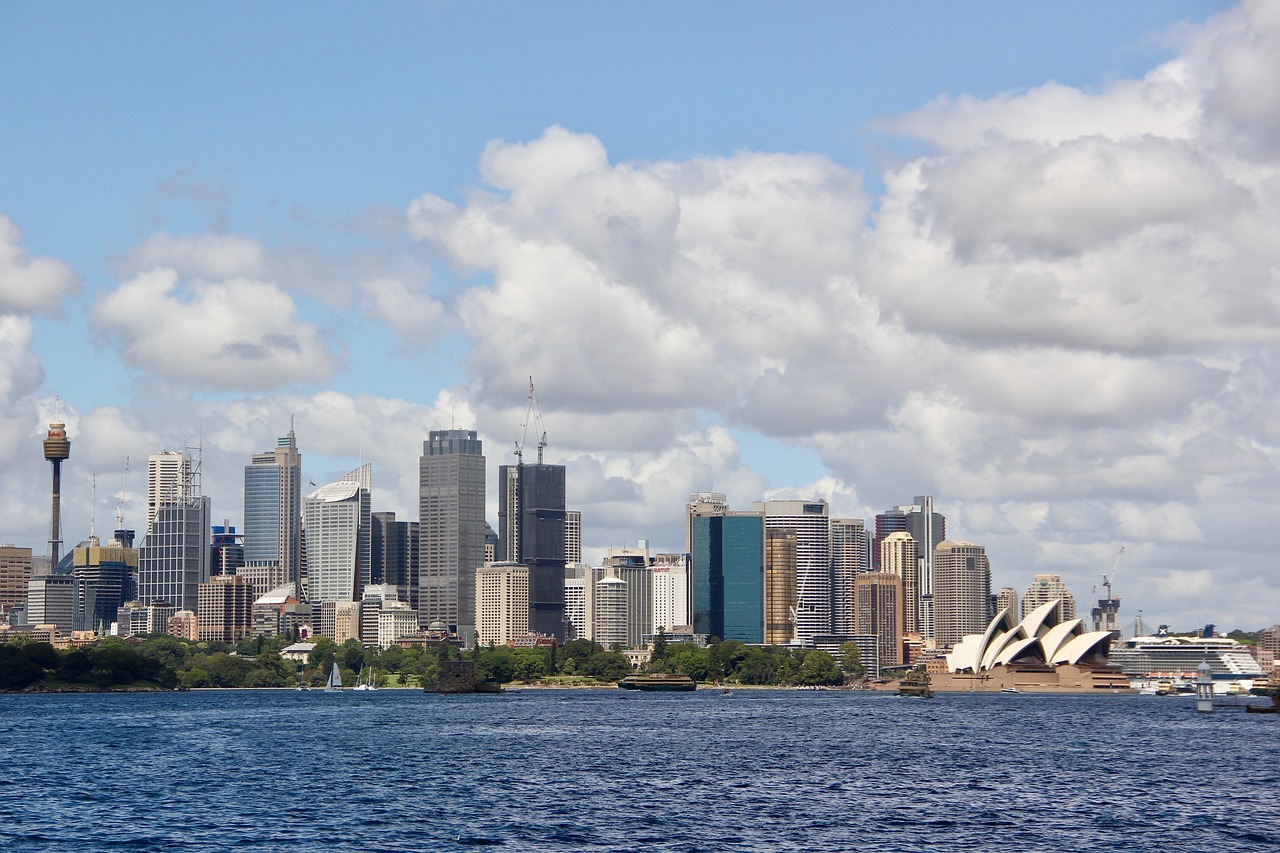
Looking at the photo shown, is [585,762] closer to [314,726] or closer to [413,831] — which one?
[413,831]

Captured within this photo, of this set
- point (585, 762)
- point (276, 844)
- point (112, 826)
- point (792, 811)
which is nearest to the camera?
point (276, 844)

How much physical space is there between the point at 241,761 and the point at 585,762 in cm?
2310

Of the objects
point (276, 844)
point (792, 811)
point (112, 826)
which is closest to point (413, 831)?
point (276, 844)

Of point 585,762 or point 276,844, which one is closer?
point 276,844

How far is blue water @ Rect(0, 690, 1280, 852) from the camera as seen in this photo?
7412cm

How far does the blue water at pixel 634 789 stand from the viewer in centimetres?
7412

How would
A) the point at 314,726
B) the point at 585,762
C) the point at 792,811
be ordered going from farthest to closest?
the point at 314,726 → the point at 585,762 → the point at 792,811

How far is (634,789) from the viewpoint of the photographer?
9356cm

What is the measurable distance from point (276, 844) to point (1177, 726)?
126m

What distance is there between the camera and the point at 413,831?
75.6 m

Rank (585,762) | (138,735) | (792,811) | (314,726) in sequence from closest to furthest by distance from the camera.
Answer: (792,811) < (585,762) < (138,735) < (314,726)

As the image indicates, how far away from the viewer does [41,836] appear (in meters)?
73.8

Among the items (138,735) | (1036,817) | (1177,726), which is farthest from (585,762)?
(1177,726)

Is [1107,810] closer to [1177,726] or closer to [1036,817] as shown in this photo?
[1036,817]
